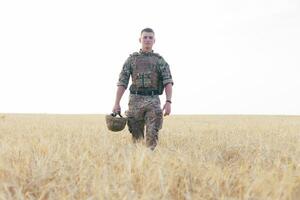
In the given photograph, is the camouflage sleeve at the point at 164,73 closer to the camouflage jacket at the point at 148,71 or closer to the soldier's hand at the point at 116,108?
the camouflage jacket at the point at 148,71

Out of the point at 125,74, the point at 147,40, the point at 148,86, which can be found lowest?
the point at 148,86

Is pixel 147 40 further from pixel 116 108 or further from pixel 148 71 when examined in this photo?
pixel 116 108

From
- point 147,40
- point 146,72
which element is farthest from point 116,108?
point 147,40

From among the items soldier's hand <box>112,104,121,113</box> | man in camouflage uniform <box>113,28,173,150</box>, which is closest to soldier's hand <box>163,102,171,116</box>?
man in camouflage uniform <box>113,28,173,150</box>

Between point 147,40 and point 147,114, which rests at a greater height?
point 147,40

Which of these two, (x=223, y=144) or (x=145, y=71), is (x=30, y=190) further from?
(x=223, y=144)

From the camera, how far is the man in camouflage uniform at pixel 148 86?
705 cm

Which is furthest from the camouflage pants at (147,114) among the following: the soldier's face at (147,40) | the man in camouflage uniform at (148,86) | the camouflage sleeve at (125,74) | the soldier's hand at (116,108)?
the soldier's face at (147,40)

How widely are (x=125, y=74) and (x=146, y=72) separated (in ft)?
1.32

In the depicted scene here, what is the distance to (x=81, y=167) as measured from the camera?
4.02 meters

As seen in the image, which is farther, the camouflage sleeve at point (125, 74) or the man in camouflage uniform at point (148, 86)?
the camouflage sleeve at point (125, 74)

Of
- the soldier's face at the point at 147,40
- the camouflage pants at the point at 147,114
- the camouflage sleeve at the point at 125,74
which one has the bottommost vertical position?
the camouflage pants at the point at 147,114

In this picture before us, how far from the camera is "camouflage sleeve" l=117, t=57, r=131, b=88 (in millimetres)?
7336

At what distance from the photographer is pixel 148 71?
23.4 feet
